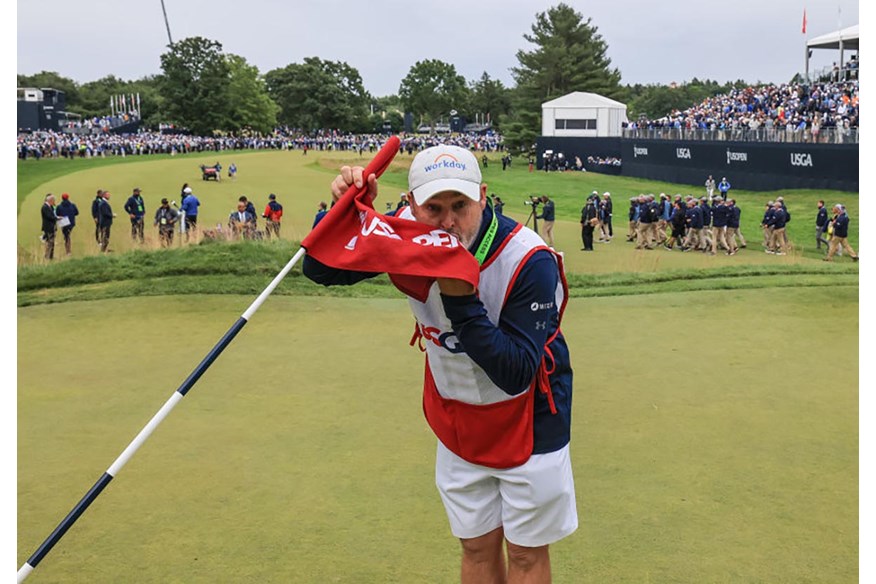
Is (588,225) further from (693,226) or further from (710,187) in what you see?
(710,187)

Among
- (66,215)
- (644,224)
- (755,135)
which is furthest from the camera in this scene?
(755,135)

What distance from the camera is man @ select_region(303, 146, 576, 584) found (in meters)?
2.76

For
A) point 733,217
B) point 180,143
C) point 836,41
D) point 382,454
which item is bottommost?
point 382,454

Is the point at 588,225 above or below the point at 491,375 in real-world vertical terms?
above

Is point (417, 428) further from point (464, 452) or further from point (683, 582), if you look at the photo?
point (464, 452)

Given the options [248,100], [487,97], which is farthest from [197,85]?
[487,97]

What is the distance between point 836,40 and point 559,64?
60.5 feet

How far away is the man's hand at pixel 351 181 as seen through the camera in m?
3.16

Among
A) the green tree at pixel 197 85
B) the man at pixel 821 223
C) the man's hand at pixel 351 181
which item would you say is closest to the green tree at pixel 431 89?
the green tree at pixel 197 85

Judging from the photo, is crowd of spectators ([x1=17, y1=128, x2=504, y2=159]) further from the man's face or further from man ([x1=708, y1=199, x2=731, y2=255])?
the man's face

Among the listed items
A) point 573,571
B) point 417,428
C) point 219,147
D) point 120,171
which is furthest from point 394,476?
Result: point 219,147

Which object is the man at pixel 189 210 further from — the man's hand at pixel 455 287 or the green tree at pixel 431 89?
the green tree at pixel 431 89

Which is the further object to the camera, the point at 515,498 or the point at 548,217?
the point at 548,217

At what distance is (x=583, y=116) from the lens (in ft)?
156
